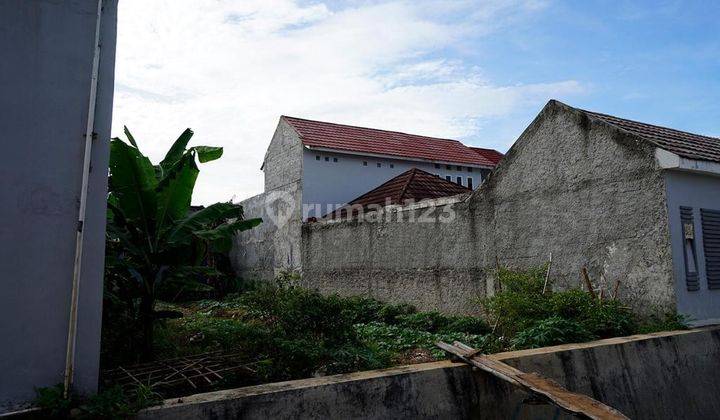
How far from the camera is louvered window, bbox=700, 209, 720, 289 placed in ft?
25.0

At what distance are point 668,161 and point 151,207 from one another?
6.97 m

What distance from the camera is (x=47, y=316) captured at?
11.4 feet

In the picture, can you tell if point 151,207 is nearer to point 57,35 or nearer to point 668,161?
point 57,35

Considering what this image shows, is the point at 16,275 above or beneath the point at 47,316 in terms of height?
above

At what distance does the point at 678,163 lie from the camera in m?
6.93

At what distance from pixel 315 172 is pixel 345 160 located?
4.43 ft

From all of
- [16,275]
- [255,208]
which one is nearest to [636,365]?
[16,275]

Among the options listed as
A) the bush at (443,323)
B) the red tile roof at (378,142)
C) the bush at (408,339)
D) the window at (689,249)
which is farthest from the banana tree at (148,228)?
the red tile roof at (378,142)

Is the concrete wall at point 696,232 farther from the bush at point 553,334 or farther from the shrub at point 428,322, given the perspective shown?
the shrub at point 428,322

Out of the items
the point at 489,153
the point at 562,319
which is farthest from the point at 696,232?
the point at 489,153

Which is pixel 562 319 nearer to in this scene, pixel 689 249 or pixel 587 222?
pixel 587 222

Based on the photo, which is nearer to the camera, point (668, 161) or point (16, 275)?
point (16, 275)

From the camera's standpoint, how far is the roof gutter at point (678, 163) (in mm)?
6945

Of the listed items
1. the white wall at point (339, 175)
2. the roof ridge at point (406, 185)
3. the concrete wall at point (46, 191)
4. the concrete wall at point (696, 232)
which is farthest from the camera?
the white wall at point (339, 175)
